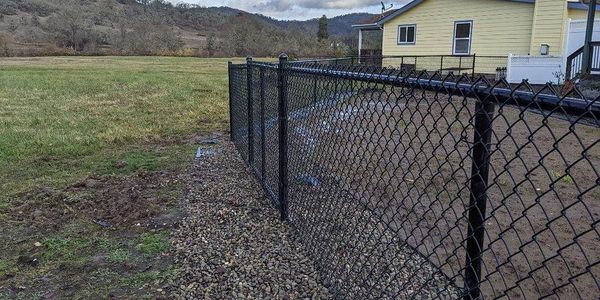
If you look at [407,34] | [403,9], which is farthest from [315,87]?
[407,34]

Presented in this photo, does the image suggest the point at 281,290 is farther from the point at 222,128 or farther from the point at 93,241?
the point at 222,128

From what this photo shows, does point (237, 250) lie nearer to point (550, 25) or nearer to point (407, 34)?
point (550, 25)

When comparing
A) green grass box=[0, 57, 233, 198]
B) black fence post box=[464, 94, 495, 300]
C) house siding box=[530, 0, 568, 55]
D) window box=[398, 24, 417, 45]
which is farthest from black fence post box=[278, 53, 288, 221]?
window box=[398, 24, 417, 45]

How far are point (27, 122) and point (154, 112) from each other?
252cm

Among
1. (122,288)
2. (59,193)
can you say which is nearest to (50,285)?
(122,288)

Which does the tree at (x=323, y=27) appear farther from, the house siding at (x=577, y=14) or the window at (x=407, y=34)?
the house siding at (x=577, y=14)

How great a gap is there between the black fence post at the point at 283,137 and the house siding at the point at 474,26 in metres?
14.8

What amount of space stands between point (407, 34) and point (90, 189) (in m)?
17.8

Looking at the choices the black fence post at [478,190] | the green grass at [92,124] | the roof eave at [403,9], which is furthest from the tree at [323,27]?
the black fence post at [478,190]

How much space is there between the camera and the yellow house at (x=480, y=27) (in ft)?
49.8

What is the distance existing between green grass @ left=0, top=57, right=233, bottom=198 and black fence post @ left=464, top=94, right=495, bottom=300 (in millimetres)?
4837

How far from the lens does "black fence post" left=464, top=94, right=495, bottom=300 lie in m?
1.55

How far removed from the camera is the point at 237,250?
11.7 ft

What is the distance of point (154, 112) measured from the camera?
419 inches
